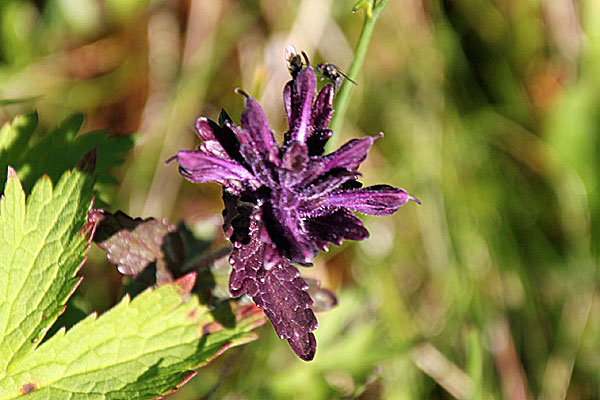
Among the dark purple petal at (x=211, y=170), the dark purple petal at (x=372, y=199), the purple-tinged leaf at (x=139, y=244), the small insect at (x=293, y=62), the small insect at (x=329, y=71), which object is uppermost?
the small insect at (x=293, y=62)

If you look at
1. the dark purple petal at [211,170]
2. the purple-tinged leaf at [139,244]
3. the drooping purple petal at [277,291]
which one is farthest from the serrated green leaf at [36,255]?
the drooping purple petal at [277,291]

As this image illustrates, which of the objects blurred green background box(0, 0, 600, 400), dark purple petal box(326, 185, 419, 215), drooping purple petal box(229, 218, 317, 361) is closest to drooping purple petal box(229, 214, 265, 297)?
drooping purple petal box(229, 218, 317, 361)

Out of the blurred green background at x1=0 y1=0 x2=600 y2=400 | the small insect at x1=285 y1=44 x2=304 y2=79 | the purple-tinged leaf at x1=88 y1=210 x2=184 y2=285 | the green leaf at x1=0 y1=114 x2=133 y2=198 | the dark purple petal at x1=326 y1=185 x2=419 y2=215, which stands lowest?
the blurred green background at x1=0 y1=0 x2=600 y2=400

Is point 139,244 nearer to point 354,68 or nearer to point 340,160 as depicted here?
point 340,160

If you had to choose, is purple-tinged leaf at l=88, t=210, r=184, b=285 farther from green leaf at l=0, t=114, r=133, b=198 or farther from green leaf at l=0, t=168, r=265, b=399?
green leaf at l=0, t=114, r=133, b=198

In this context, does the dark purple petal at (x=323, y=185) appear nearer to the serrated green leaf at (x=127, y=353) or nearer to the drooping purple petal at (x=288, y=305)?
the drooping purple petal at (x=288, y=305)

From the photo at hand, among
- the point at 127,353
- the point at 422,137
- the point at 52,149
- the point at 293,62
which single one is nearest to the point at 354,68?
the point at 293,62
